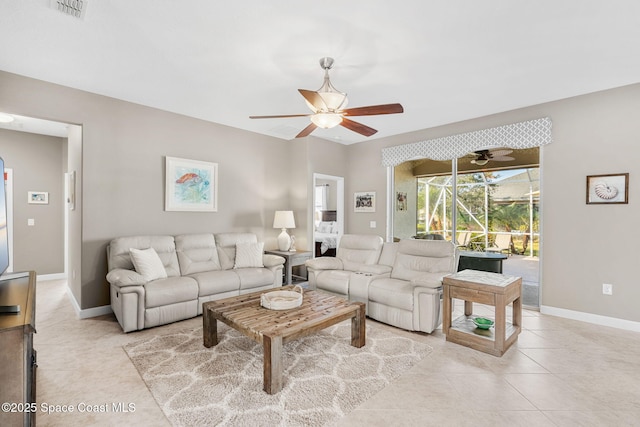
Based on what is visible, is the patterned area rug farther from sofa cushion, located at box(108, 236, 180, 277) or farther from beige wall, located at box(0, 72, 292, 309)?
beige wall, located at box(0, 72, 292, 309)

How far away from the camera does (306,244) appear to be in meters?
5.61

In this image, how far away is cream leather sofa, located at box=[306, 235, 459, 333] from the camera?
3219mm

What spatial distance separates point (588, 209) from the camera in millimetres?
3729

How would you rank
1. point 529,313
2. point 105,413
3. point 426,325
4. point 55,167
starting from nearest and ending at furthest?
point 105,413 → point 426,325 → point 529,313 → point 55,167

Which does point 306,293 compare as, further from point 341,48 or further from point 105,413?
point 341,48

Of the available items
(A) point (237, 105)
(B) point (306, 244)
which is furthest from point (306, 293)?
(A) point (237, 105)

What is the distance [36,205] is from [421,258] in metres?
6.40

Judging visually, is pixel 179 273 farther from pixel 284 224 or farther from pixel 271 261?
pixel 284 224

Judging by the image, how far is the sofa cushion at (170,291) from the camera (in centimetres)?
328

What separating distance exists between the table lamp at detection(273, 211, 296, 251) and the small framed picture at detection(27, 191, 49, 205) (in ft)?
13.3

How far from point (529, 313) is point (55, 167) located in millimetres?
7913

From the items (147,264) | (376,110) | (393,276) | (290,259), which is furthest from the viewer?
(290,259)

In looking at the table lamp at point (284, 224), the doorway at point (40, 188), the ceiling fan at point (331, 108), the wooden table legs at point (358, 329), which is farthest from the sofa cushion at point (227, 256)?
the ceiling fan at point (331, 108)

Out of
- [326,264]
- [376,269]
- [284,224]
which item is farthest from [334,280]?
[284,224]
